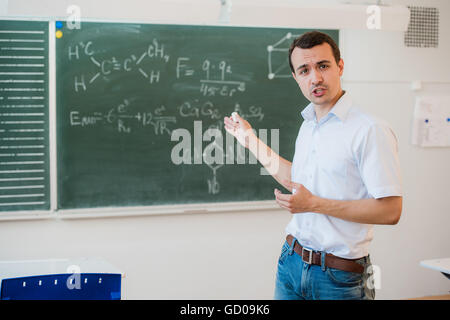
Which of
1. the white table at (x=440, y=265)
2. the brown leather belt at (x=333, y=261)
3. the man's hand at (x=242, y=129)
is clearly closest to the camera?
the brown leather belt at (x=333, y=261)

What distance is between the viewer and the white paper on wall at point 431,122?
3.34m

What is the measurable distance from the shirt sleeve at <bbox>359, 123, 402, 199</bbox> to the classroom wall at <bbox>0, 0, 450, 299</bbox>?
5.60 feet

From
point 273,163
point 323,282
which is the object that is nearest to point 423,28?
point 273,163

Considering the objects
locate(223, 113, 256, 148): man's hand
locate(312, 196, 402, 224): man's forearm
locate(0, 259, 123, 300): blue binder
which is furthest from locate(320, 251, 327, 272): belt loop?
locate(0, 259, 123, 300): blue binder

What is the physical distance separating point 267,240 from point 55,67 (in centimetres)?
200

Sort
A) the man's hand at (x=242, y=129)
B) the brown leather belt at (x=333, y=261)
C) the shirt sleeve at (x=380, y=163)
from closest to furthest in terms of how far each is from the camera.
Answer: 1. the shirt sleeve at (x=380, y=163)
2. the brown leather belt at (x=333, y=261)
3. the man's hand at (x=242, y=129)

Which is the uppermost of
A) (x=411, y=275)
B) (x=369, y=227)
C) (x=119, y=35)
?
(x=119, y=35)

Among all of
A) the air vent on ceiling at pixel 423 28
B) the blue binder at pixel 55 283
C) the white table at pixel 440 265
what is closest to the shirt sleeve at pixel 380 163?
the blue binder at pixel 55 283

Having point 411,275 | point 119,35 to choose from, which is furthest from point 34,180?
point 411,275

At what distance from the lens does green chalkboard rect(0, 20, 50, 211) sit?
8.81ft

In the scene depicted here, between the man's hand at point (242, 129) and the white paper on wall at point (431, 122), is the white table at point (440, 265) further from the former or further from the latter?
the man's hand at point (242, 129)

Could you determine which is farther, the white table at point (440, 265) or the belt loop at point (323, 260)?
the white table at point (440, 265)

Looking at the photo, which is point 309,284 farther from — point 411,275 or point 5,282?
point 411,275
